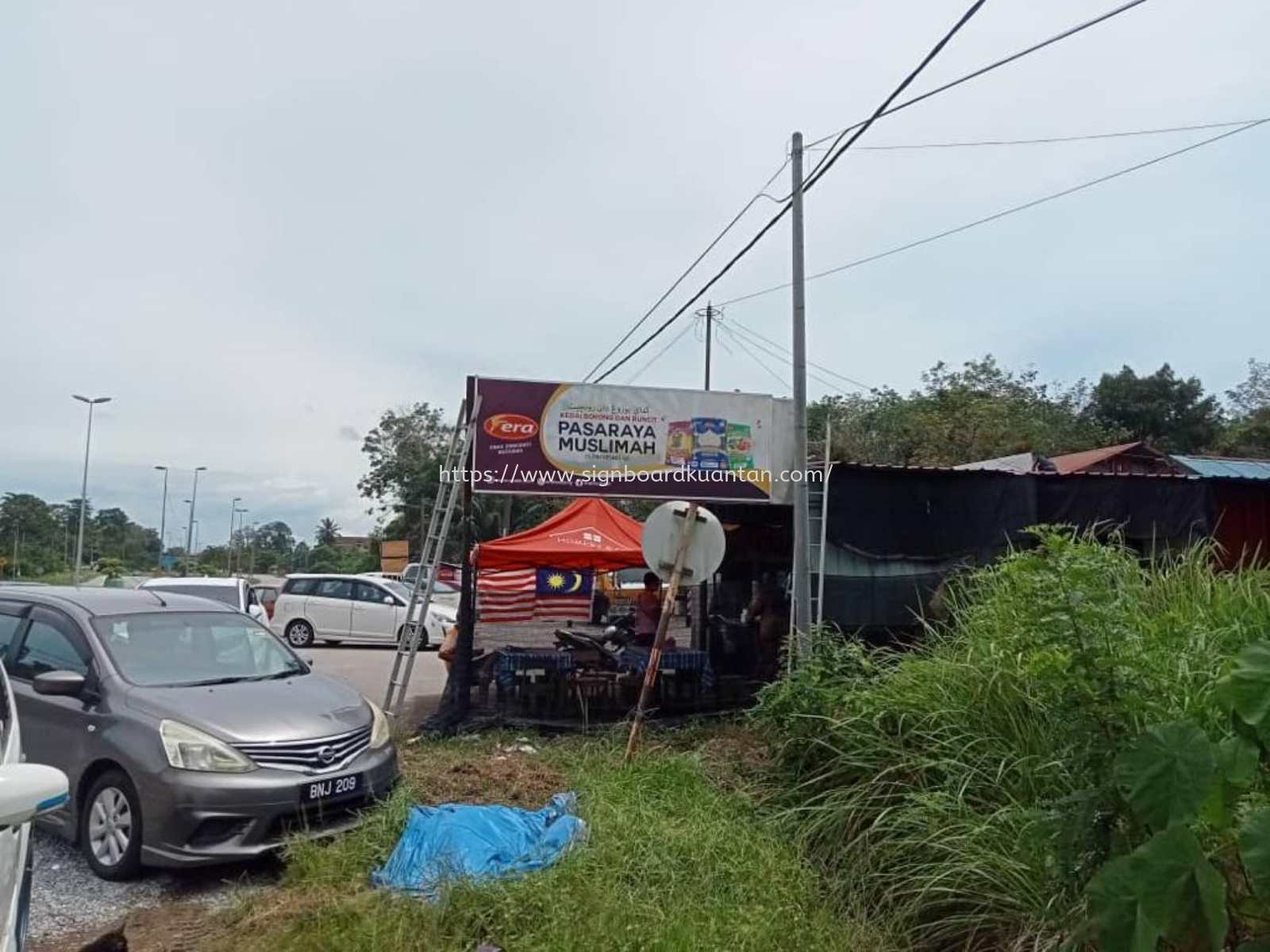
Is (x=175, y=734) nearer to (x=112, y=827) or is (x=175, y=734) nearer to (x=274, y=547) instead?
(x=112, y=827)

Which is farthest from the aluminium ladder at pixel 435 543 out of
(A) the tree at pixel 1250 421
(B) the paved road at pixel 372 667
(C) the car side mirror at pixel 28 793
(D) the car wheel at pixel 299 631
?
(A) the tree at pixel 1250 421

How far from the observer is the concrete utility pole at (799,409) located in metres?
8.26

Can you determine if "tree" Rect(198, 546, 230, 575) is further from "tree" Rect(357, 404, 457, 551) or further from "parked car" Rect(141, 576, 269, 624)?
"parked car" Rect(141, 576, 269, 624)

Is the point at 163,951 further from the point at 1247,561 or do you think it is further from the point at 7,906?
the point at 1247,561

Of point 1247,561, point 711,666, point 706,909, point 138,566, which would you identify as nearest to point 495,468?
Result: point 711,666

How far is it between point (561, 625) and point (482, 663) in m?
2.77

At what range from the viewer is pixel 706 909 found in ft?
14.1

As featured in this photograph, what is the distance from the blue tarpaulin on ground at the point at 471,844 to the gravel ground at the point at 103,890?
0.86 meters

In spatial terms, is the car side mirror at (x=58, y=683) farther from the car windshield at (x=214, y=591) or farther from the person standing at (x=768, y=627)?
the car windshield at (x=214, y=591)

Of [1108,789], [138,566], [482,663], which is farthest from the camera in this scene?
[138,566]

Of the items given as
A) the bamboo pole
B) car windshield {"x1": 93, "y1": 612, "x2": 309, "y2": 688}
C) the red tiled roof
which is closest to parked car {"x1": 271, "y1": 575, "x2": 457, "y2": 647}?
the bamboo pole

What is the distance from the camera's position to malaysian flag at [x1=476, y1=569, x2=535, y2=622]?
11523 millimetres

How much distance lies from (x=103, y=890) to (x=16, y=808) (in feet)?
10.8

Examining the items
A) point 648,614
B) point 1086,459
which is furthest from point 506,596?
point 1086,459
